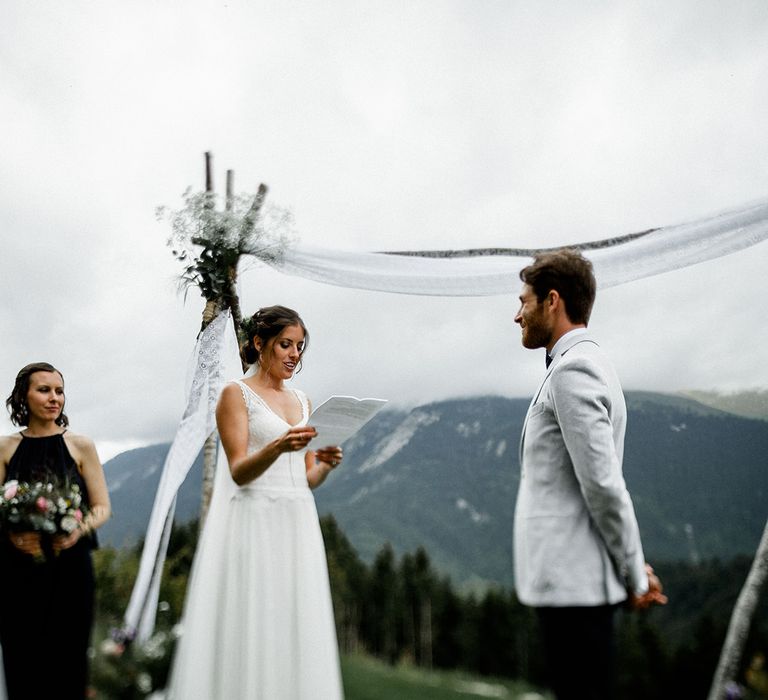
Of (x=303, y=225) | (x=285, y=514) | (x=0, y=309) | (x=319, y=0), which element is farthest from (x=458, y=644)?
(x=0, y=309)

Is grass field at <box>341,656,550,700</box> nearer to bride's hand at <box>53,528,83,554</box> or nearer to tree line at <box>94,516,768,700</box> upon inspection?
tree line at <box>94,516,768,700</box>

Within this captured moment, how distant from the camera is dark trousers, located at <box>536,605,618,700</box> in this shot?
194 cm

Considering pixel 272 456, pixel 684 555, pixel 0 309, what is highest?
pixel 0 309

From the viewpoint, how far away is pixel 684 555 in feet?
14.3

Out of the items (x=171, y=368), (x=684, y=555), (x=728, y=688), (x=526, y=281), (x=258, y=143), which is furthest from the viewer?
(x=171, y=368)

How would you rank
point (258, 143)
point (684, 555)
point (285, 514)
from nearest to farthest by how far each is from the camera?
1. point (285, 514)
2. point (684, 555)
3. point (258, 143)

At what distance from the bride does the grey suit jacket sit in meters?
1.08

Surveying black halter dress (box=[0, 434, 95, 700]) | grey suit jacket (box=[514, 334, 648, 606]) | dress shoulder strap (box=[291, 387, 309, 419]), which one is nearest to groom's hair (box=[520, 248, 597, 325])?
grey suit jacket (box=[514, 334, 648, 606])

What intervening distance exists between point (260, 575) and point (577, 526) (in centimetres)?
153

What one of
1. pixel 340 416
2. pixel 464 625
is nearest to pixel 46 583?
pixel 340 416

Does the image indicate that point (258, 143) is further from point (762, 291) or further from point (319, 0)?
point (762, 291)

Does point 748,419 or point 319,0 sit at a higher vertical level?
point 319,0

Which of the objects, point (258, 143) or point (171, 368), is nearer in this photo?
point (258, 143)

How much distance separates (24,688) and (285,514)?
164cm
